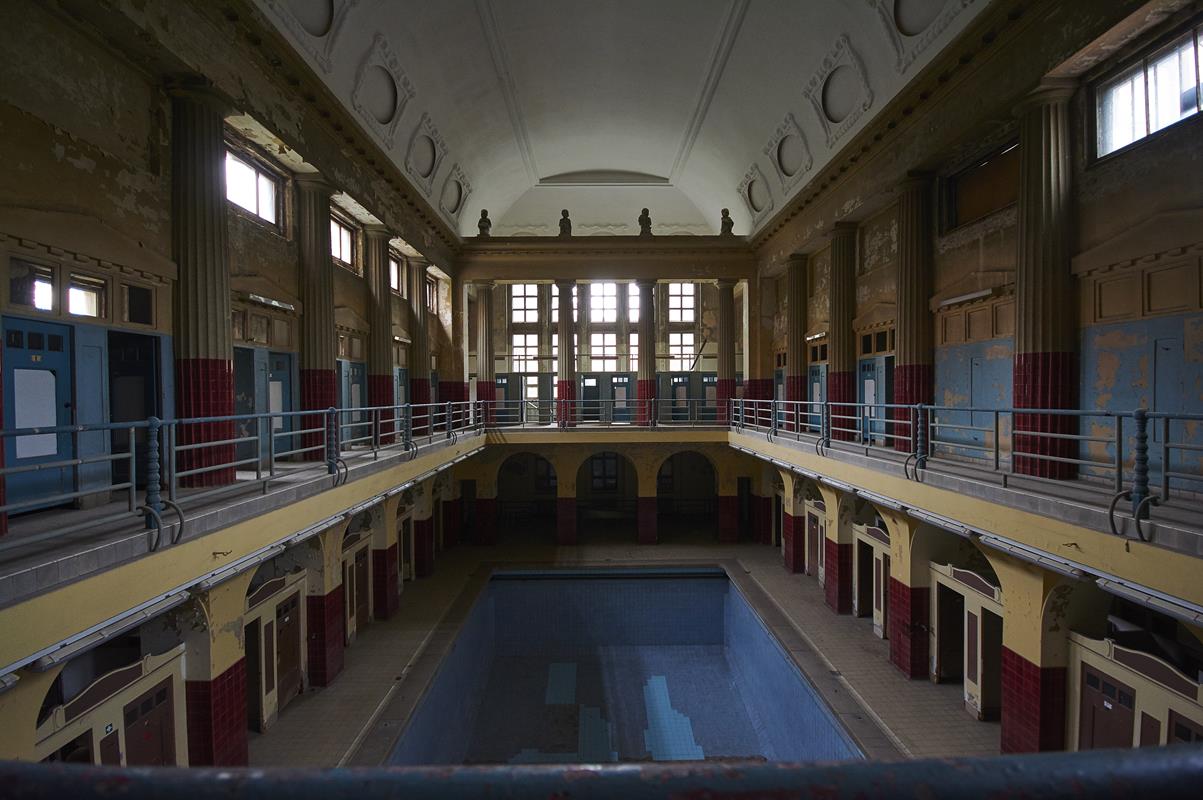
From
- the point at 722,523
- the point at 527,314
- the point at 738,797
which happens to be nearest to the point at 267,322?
the point at 738,797

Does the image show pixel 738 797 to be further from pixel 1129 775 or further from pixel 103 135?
pixel 103 135

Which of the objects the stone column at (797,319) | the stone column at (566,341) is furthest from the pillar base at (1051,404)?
the stone column at (566,341)

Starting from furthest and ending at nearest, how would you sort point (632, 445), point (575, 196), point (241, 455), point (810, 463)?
point (575, 196)
point (632, 445)
point (810, 463)
point (241, 455)

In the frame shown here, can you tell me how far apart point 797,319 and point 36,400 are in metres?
14.7

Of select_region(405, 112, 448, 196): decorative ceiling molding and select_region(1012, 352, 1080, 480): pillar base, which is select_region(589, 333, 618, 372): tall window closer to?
select_region(405, 112, 448, 196): decorative ceiling molding

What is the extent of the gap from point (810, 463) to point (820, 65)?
749 centimetres

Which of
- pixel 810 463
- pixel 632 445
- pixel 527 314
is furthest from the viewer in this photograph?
pixel 527 314

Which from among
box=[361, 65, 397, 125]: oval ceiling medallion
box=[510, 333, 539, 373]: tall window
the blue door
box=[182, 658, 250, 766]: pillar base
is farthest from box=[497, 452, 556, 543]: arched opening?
the blue door

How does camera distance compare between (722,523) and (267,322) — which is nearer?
(267,322)

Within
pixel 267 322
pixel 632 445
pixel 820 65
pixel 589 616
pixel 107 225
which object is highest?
pixel 820 65

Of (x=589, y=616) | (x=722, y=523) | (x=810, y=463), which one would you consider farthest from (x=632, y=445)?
(x=810, y=463)

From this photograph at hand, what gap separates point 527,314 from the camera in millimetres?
23453

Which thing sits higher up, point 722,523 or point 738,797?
point 738,797

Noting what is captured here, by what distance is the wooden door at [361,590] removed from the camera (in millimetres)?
11484
